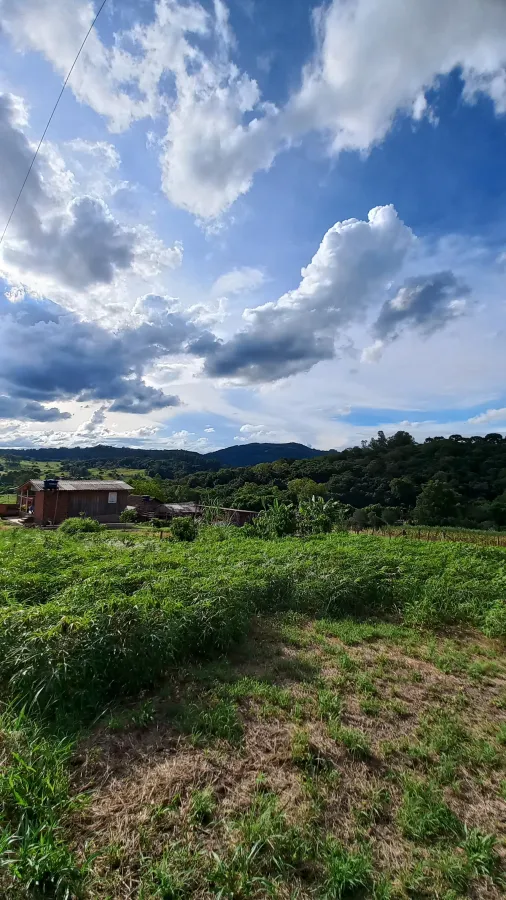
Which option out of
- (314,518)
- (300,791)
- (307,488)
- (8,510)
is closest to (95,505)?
(8,510)

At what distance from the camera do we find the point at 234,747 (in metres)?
2.55

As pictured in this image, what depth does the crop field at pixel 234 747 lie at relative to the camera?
1758 millimetres

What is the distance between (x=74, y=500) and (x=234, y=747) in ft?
80.0

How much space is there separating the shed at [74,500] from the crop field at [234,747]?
20.5 meters

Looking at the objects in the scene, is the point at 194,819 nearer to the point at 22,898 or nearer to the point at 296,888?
the point at 296,888

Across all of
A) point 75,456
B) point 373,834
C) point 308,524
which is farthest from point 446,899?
point 75,456

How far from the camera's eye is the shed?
23516mm

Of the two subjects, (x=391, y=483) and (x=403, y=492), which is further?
(x=391, y=483)

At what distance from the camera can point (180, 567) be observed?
5.84m

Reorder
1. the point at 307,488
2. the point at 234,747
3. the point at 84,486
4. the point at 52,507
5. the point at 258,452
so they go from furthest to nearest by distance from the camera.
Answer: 1. the point at 258,452
2. the point at 307,488
3. the point at 84,486
4. the point at 52,507
5. the point at 234,747

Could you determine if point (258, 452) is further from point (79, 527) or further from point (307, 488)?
point (79, 527)

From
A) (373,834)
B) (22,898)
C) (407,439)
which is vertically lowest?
(373,834)

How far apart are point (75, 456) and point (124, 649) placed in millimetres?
129011

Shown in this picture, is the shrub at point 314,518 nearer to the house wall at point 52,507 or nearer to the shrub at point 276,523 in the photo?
the shrub at point 276,523
